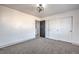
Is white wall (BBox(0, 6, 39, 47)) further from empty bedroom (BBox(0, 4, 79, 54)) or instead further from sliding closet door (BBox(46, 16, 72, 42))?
sliding closet door (BBox(46, 16, 72, 42))

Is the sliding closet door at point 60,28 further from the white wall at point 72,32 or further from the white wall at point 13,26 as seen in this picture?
the white wall at point 13,26

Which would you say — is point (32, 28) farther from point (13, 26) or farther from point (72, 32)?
point (72, 32)

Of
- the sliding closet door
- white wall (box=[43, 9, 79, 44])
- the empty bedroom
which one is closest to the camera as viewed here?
the empty bedroom

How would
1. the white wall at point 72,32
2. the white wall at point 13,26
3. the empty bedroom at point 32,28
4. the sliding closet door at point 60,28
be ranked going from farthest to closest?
1. the sliding closet door at point 60,28
2. the white wall at point 72,32
3. the white wall at point 13,26
4. the empty bedroom at point 32,28

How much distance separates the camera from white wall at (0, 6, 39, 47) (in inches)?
155

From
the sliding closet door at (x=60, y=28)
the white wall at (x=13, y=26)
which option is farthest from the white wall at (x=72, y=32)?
the white wall at (x=13, y=26)

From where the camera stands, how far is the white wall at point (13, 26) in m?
3.95

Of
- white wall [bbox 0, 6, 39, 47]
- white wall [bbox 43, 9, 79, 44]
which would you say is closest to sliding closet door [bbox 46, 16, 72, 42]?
white wall [bbox 43, 9, 79, 44]

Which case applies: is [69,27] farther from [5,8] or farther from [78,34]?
[5,8]

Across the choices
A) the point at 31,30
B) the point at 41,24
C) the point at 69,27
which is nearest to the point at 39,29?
the point at 41,24

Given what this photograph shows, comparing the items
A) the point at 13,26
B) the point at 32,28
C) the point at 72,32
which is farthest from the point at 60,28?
the point at 13,26

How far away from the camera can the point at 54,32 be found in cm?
627

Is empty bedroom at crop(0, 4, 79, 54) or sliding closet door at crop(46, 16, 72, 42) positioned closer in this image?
empty bedroom at crop(0, 4, 79, 54)

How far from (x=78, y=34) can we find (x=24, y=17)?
161 inches
